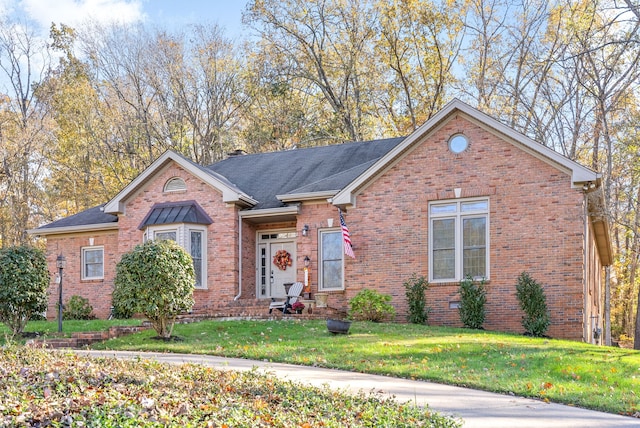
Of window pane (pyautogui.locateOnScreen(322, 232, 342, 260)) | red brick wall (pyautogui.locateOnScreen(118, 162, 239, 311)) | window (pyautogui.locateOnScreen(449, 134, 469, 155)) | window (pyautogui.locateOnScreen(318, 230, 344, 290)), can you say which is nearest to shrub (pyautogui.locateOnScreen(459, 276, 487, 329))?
window (pyautogui.locateOnScreen(449, 134, 469, 155))

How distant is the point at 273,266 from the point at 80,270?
6611 millimetres

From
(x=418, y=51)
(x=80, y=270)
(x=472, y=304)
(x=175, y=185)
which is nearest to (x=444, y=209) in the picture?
(x=472, y=304)

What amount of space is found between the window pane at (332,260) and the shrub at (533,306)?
512 cm

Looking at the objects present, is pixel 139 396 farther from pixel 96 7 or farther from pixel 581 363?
pixel 96 7

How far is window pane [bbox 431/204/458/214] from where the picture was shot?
1844 cm

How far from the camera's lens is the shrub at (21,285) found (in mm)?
16078

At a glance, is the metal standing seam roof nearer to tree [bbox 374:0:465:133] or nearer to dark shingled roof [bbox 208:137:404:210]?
dark shingled roof [bbox 208:137:404:210]

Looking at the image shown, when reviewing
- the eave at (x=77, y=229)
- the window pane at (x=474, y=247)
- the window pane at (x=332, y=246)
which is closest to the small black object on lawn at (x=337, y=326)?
the window pane at (x=474, y=247)

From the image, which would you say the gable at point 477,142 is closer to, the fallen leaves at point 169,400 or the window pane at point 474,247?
the window pane at point 474,247

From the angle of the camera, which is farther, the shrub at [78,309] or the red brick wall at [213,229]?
the shrub at [78,309]

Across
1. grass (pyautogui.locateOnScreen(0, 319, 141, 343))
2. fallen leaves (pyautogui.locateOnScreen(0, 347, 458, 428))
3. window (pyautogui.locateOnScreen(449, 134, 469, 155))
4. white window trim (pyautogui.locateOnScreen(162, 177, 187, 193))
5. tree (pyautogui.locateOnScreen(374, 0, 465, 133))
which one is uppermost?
tree (pyautogui.locateOnScreen(374, 0, 465, 133))

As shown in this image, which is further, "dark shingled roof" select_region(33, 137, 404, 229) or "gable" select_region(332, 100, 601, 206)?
"dark shingled roof" select_region(33, 137, 404, 229)

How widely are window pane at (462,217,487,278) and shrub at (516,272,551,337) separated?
1211 mm

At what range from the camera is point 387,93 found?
114 ft
